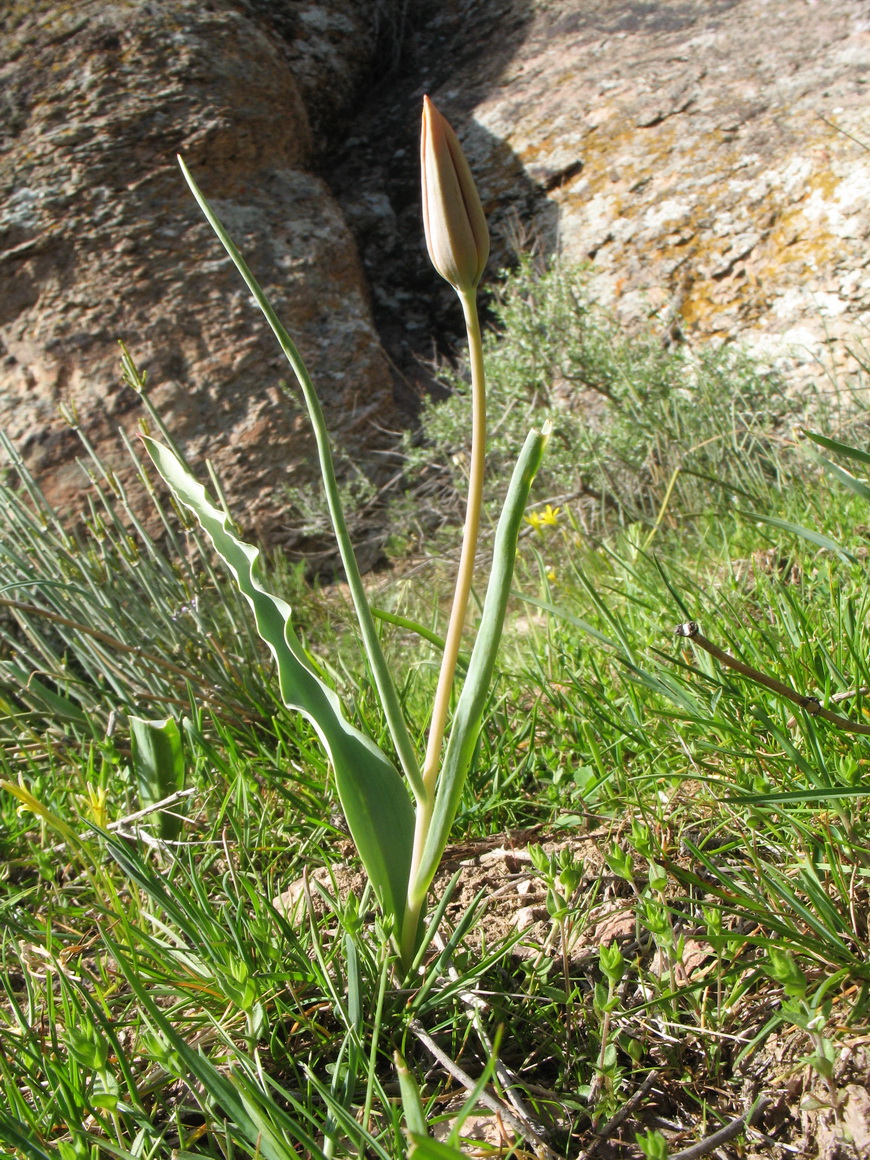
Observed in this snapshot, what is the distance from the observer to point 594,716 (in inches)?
41.0

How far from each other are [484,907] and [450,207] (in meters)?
0.72

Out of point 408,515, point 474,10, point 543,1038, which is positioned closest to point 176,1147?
point 543,1038

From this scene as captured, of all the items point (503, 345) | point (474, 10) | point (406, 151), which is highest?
point (474, 10)

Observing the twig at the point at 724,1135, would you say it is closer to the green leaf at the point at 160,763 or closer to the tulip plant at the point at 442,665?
the tulip plant at the point at 442,665

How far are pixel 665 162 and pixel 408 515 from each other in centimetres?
195

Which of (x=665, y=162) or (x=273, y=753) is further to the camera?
(x=665, y=162)

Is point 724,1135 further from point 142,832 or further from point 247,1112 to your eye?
point 142,832

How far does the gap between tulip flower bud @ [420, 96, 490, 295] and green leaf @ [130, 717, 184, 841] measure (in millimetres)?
712

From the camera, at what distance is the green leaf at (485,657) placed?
0.67 m

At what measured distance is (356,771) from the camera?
723 millimetres

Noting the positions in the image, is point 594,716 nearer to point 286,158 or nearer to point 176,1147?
point 176,1147

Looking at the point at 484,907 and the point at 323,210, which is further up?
the point at 323,210

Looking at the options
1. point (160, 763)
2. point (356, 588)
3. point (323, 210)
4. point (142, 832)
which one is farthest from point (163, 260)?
point (356, 588)

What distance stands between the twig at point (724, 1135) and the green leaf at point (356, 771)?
301 millimetres
